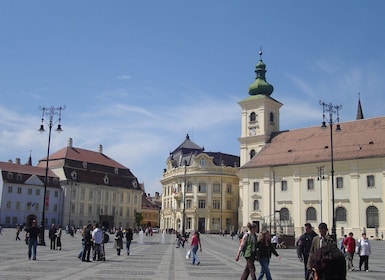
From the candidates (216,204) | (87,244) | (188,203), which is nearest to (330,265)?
(87,244)

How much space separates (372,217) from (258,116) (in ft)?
85.2

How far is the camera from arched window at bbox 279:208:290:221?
65312mm

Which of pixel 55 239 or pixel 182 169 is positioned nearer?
pixel 55 239

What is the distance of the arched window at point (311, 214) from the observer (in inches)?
2465

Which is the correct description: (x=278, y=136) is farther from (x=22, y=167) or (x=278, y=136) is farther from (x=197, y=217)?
(x=22, y=167)

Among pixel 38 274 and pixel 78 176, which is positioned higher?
pixel 78 176

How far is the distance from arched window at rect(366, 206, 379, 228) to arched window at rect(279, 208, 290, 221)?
36.5 feet

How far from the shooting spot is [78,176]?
85750 millimetres

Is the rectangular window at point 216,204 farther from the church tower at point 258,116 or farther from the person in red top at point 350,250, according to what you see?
the person in red top at point 350,250

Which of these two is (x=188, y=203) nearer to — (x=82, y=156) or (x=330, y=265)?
(x=82, y=156)

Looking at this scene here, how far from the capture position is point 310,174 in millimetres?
63594

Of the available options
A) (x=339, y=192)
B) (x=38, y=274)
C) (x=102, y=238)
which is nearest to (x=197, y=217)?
(x=339, y=192)

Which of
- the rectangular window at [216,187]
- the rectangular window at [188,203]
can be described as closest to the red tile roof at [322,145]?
the rectangular window at [216,187]

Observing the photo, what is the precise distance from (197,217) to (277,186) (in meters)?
20.8
